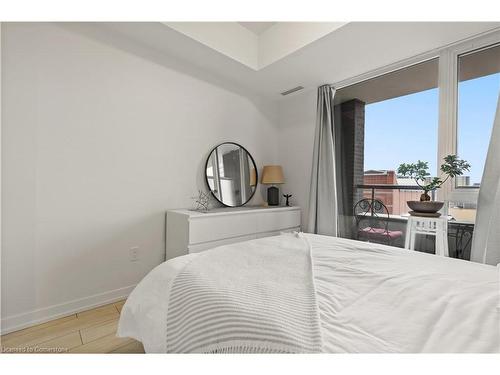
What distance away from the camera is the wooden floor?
1.58 m

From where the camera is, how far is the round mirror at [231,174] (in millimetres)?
3000

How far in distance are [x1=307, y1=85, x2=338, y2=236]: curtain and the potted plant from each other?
2.58 feet

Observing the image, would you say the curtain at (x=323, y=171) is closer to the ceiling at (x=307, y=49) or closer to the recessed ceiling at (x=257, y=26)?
the ceiling at (x=307, y=49)

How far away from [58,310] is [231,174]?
2.06 m

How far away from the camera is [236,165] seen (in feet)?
10.7

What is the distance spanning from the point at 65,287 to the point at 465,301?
252 cm

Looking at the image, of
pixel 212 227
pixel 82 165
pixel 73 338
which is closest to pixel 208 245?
pixel 212 227

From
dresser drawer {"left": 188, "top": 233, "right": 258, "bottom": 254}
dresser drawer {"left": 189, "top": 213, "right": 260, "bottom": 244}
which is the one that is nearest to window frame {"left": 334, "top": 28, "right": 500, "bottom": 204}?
dresser drawer {"left": 189, "top": 213, "right": 260, "bottom": 244}

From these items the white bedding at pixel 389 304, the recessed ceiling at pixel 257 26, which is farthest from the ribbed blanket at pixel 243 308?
the recessed ceiling at pixel 257 26

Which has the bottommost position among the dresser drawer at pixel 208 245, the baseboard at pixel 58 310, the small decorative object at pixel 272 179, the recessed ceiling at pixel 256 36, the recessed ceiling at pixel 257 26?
the baseboard at pixel 58 310

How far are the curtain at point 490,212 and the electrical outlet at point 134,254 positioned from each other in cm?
285

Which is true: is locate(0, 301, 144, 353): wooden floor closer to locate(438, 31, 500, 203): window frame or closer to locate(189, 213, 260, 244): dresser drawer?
locate(189, 213, 260, 244): dresser drawer
